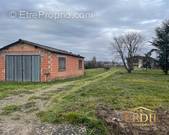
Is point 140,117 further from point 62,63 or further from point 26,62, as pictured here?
point 62,63

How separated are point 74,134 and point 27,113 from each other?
8.97 ft

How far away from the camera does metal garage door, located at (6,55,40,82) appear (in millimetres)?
22375

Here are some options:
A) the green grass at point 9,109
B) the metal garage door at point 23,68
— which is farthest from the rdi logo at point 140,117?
the metal garage door at point 23,68

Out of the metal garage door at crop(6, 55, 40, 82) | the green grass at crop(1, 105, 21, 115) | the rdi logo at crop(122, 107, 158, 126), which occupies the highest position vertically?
the metal garage door at crop(6, 55, 40, 82)

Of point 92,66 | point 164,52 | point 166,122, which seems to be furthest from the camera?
point 92,66

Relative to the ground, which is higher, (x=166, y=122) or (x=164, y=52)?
(x=164, y=52)

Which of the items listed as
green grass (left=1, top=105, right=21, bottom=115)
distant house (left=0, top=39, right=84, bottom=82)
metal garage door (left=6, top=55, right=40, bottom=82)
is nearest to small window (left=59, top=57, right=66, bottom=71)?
distant house (left=0, top=39, right=84, bottom=82)

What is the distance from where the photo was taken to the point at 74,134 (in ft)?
22.3

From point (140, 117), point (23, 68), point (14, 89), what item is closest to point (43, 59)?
point (23, 68)

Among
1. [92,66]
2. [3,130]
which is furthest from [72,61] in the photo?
[92,66]

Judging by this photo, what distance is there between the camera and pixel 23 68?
22531 millimetres

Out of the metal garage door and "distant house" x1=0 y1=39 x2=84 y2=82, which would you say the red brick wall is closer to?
"distant house" x1=0 y1=39 x2=84 y2=82

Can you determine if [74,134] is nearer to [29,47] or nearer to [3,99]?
[3,99]

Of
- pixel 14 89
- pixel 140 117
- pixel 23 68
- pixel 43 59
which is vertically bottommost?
pixel 140 117
